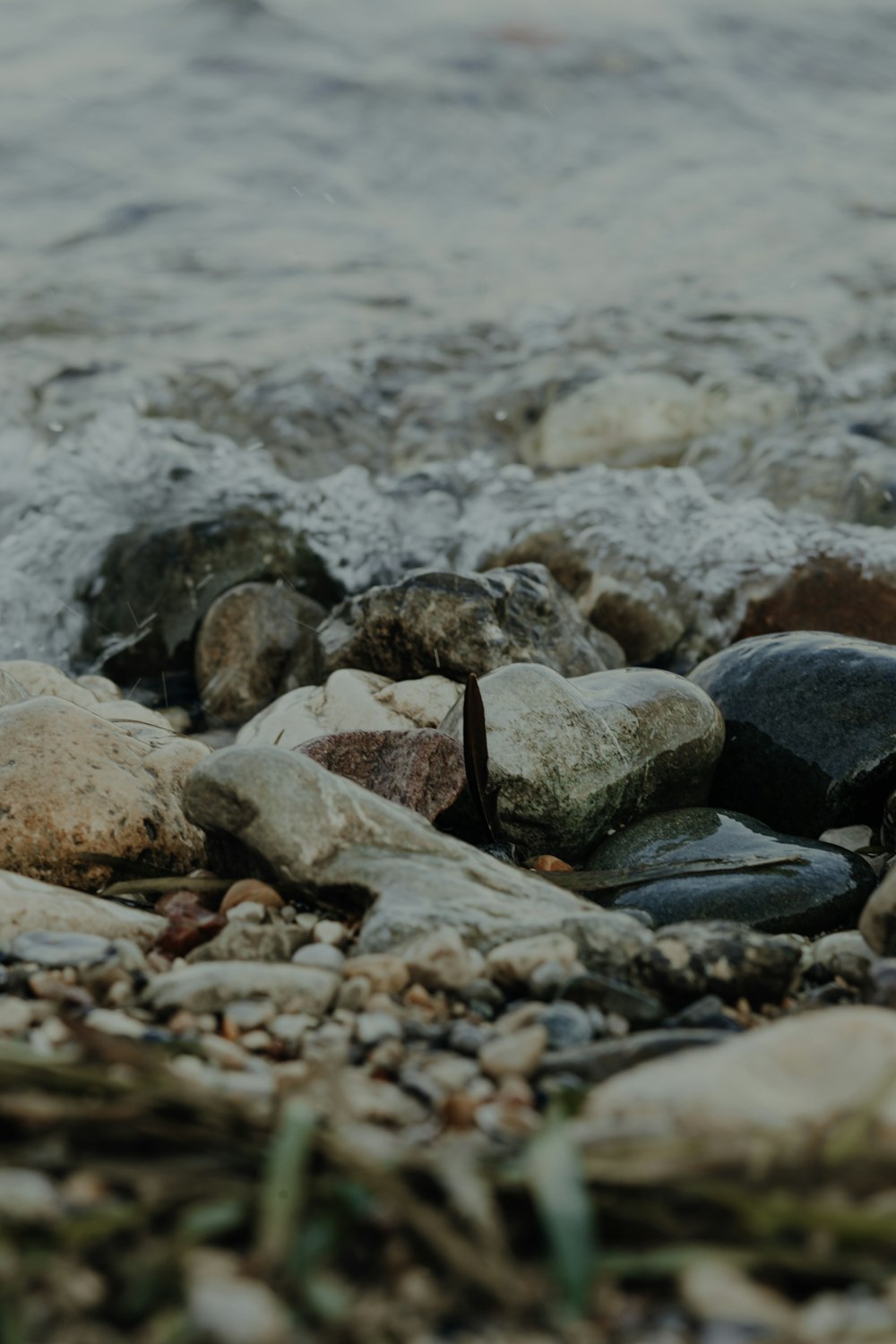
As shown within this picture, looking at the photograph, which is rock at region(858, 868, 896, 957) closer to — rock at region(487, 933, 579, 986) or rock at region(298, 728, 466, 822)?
rock at region(487, 933, 579, 986)

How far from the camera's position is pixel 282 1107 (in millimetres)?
1414

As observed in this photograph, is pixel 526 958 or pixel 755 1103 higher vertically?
pixel 755 1103

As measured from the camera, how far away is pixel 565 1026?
6.24ft

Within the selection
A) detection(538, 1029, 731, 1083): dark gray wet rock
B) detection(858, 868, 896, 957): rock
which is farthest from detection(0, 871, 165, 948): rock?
detection(858, 868, 896, 957): rock

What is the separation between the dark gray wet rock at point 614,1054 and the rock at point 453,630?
239cm

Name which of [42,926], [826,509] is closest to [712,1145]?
[42,926]

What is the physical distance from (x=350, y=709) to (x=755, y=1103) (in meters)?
2.67

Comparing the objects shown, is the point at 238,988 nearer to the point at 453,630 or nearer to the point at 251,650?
the point at 453,630

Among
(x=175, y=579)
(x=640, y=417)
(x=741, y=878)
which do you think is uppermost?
(x=741, y=878)

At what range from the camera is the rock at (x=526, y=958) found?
2.09 m

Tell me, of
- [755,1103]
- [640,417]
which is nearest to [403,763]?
[755,1103]

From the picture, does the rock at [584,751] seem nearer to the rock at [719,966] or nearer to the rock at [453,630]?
the rock at [453,630]

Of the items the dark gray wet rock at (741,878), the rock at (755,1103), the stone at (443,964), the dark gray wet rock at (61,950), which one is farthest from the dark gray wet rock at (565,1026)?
the dark gray wet rock at (741,878)

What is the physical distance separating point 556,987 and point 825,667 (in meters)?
2.02
